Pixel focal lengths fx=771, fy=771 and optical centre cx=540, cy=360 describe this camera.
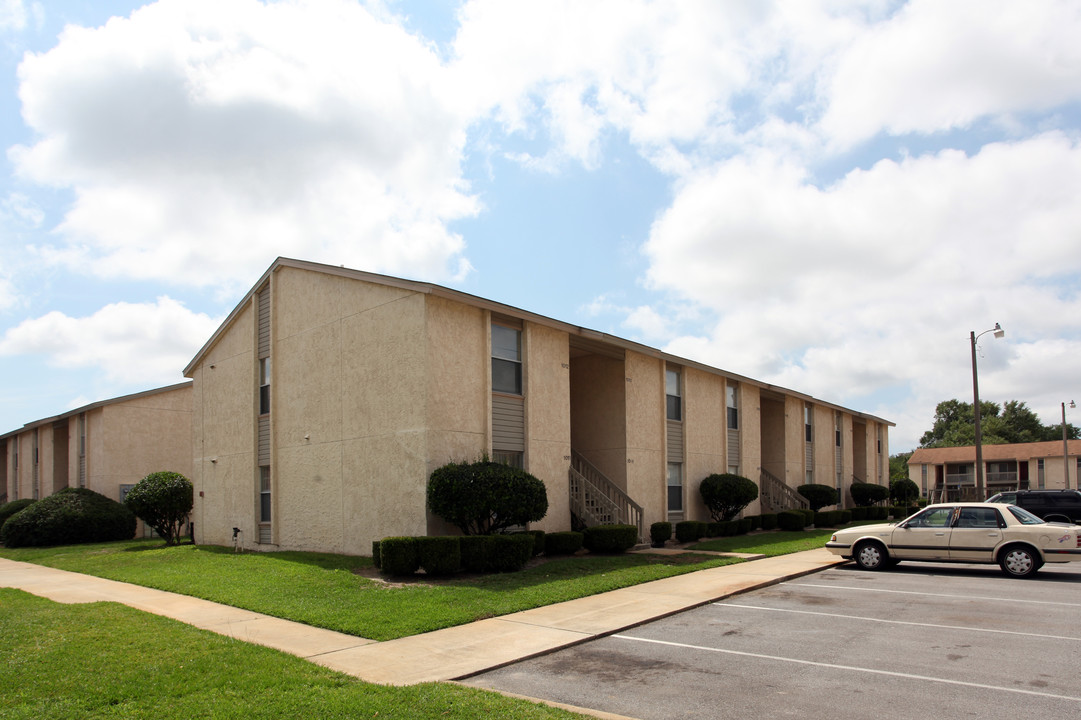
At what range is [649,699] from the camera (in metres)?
7.32

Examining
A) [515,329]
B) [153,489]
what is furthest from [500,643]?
[153,489]

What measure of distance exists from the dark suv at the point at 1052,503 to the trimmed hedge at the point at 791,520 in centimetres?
754

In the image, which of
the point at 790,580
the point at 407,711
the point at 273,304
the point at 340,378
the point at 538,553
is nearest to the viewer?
the point at 407,711

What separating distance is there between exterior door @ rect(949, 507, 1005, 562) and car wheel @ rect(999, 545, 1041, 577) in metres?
0.22

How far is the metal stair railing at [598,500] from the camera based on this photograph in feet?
66.7

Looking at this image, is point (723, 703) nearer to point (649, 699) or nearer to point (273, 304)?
point (649, 699)

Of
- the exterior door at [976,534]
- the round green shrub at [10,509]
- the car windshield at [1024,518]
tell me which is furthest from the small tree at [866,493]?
the round green shrub at [10,509]

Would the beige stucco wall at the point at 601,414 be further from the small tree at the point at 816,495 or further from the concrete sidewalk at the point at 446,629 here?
the small tree at the point at 816,495

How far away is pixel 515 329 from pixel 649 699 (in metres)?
12.6

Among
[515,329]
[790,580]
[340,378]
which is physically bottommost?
[790,580]

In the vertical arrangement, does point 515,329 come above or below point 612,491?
above

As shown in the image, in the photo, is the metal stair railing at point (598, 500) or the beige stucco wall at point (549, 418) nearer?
the beige stucco wall at point (549, 418)

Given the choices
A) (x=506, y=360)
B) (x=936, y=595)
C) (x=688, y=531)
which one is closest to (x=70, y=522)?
(x=506, y=360)

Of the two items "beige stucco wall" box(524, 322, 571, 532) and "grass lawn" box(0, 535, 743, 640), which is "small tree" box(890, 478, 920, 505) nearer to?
"grass lawn" box(0, 535, 743, 640)
